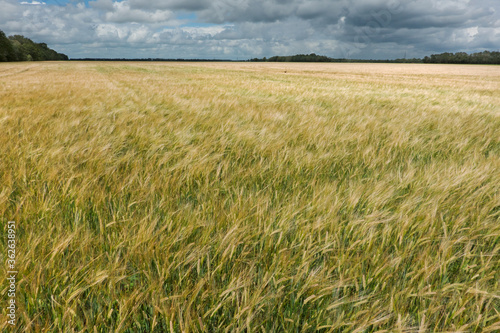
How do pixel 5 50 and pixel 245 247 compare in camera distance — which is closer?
pixel 245 247

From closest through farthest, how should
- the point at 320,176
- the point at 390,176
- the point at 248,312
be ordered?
1. the point at 248,312
2. the point at 390,176
3. the point at 320,176

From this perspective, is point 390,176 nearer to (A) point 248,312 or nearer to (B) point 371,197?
(B) point 371,197

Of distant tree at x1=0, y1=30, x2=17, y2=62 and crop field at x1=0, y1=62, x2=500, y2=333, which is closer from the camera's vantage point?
crop field at x1=0, y1=62, x2=500, y2=333

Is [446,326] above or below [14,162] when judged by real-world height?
below

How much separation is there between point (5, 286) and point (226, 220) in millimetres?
659

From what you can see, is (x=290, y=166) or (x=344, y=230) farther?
(x=290, y=166)

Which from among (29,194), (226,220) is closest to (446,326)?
(226,220)

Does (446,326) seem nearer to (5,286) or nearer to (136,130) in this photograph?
(5,286)

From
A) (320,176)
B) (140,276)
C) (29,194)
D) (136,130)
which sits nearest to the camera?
(140,276)

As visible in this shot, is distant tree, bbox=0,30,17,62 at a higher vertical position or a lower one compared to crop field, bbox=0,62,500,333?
higher

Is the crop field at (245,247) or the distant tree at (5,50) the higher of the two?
the distant tree at (5,50)

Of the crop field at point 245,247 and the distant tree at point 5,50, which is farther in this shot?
the distant tree at point 5,50

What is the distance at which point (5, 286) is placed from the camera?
0.79 metres

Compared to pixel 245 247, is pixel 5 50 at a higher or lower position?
higher
